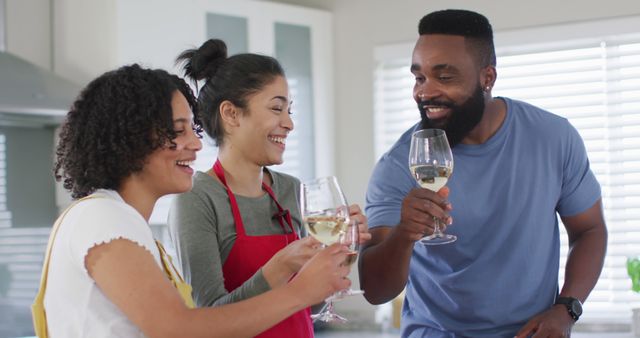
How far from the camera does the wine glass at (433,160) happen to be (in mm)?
1701

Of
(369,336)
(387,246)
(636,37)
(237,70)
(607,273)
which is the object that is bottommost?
(369,336)

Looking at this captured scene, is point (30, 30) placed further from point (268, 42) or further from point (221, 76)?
point (221, 76)

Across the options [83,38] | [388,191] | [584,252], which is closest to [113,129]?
[388,191]

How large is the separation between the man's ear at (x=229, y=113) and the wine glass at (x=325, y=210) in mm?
378

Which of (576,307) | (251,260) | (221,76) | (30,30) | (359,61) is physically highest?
(30,30)

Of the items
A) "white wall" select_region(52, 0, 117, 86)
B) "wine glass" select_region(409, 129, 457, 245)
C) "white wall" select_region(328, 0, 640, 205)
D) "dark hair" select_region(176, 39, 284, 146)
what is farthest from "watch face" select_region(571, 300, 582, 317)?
"white wall" select_region(328, 0, 640, 205)

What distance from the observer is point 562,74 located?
3928mm

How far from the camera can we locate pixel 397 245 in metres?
1.67

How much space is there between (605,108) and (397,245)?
8.25 feet

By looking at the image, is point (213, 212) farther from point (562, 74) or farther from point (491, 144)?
point (562, 74)

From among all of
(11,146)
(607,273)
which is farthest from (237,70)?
(607,273)

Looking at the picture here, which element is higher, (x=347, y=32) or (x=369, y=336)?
(x=347, y=32)

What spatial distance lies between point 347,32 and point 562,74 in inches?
41.5

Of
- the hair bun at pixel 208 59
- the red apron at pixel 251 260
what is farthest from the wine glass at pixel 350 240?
the hair bun at pixel 208 59
